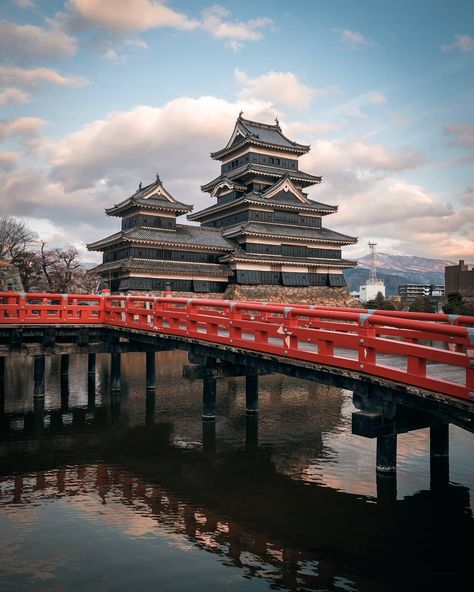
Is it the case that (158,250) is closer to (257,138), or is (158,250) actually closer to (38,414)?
(257,138)

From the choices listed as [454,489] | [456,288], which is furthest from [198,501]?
[456,288]

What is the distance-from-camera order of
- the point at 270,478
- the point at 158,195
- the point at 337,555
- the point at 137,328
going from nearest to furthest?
the point at 337,555
the point at 270,478
the point at 137,328
the point at 158,195

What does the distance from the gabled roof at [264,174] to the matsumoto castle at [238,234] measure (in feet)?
0.35

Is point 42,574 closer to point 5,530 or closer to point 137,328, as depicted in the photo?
point 5,530

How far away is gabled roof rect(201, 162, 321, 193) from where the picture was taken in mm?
49491

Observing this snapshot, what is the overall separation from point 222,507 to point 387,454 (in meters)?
3.53

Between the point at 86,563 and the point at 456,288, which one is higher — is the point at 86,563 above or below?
below

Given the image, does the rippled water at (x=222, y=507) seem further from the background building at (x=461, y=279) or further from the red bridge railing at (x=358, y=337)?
the background building at (x=461, y=279)

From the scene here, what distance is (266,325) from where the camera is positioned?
37.9 feet

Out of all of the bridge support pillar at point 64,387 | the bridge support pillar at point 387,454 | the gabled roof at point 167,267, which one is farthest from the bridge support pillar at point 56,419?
the gabled roof at point 167,267

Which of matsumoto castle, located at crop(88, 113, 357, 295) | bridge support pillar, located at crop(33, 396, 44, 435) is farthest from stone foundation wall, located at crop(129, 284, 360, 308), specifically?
bridge support pillar, located at crop(33, 396, 44, 435)

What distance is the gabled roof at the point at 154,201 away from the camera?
44.2 metres

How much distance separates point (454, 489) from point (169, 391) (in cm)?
1333

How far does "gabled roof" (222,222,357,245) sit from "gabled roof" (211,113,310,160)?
881cm
